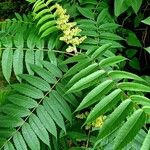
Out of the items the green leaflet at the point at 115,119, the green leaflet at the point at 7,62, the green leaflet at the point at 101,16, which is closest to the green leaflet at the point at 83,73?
the green leaflet at the point at 115,119

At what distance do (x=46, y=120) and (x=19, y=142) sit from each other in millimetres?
193

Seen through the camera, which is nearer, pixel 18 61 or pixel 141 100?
pixel 141 100

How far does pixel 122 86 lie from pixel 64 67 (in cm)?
69

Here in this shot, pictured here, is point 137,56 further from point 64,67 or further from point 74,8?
point 64,67

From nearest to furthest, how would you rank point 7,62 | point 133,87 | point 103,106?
point 103,106 → point 133,87 → point 7,62

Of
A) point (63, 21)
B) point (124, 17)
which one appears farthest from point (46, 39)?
point (124, 17)

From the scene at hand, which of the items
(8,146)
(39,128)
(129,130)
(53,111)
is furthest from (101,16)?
(129,130)

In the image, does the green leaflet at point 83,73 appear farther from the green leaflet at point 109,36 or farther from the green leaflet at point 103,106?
the green leaflet at point 109,36

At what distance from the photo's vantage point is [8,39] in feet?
8.14

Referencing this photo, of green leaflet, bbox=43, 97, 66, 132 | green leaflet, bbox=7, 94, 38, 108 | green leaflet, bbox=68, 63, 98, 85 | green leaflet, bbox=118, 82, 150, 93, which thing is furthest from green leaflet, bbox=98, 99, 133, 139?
green leaflet, bbox=7, 94, 38, 108

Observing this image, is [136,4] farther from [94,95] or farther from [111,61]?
[94,95]

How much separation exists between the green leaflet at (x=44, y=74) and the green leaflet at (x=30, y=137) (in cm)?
32

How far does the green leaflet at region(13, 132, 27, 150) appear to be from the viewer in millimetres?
1975

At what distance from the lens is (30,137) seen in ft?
6.54
